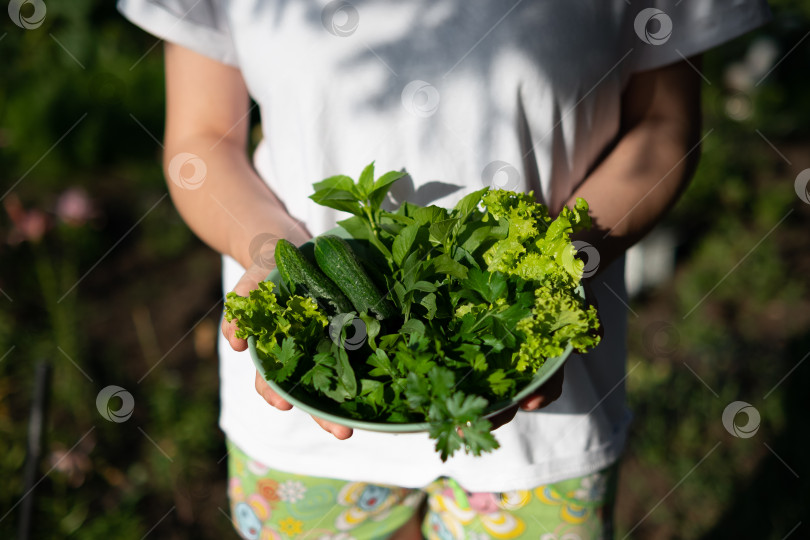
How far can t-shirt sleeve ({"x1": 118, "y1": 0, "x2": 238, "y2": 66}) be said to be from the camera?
146 cm

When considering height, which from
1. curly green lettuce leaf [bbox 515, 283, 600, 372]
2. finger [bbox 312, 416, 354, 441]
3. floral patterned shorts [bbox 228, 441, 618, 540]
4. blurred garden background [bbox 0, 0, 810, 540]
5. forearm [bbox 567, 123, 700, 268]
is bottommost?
blurred garden background [bbox 0, 0, 810, 540]

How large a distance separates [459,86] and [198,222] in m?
0.71

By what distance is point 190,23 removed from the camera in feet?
4.78

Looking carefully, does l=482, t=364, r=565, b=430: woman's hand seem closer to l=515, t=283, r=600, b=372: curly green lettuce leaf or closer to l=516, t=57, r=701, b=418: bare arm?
l=515, t=283, r=600, b=372: curly green lettuce leaf

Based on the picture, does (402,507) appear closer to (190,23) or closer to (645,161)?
(645,161)

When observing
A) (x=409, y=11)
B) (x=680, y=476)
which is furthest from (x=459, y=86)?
(x=680, y=476)

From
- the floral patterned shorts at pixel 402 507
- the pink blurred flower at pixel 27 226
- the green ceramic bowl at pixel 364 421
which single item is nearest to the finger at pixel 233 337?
the green ceramic bowl at pixel 364 421

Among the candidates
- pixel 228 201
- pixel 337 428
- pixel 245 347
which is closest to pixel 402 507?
pixel 337 428

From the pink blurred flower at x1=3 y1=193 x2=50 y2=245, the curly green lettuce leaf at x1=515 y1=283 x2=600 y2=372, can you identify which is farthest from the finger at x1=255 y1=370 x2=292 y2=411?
the pink blurred flower at x1=3 y1=193 x2=50 y2=245

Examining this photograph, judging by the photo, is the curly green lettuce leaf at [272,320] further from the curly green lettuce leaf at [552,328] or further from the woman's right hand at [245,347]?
the curly green lettuce leaf at [552,328]

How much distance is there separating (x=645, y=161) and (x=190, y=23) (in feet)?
3.44

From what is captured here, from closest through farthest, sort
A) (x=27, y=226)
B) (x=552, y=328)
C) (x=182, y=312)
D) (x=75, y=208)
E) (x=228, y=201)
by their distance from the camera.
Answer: (x=552, y=328)
(x=228, y=201)
(x=27, y=226)
(x=75, y=208)
(x=182, y=312)

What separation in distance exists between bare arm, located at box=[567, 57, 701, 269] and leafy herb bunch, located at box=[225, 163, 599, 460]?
157 mm

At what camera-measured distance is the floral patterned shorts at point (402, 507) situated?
151 cm
